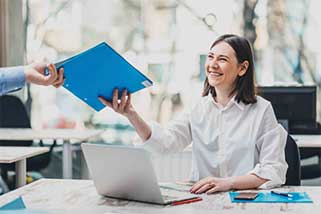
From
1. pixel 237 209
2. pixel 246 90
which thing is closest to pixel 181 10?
pixel 246 90

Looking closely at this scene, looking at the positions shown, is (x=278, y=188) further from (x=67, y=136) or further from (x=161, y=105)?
(x=161, y=105)

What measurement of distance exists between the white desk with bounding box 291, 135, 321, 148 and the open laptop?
2.02 metres

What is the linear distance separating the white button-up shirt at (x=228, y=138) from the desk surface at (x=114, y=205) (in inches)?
8.9

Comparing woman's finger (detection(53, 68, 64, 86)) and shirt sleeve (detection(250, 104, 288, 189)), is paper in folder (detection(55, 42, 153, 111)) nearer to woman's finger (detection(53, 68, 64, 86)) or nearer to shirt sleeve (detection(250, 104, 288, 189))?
woman's finger (detection(53, 68, 64, 86))

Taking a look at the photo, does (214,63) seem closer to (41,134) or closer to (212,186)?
(212,186)

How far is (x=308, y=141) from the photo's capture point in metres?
3.60

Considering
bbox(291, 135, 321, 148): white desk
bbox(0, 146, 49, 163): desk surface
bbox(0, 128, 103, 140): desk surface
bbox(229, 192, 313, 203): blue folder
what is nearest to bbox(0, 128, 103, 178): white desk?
bbox(0, 128, 103, 140): desk surface

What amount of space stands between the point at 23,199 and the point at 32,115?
3390 millimetres

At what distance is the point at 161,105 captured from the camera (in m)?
4.75

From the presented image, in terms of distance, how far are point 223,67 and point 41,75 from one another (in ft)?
2.34

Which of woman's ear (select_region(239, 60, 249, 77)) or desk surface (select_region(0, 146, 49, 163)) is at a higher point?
woman's ear (select_region(239, 60, 249, 77))

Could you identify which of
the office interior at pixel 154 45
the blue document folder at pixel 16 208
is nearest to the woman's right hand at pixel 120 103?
the blue document folder at pixel 16 208

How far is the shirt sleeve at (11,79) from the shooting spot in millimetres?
1538

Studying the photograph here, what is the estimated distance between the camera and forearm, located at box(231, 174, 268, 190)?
1.78 metres
